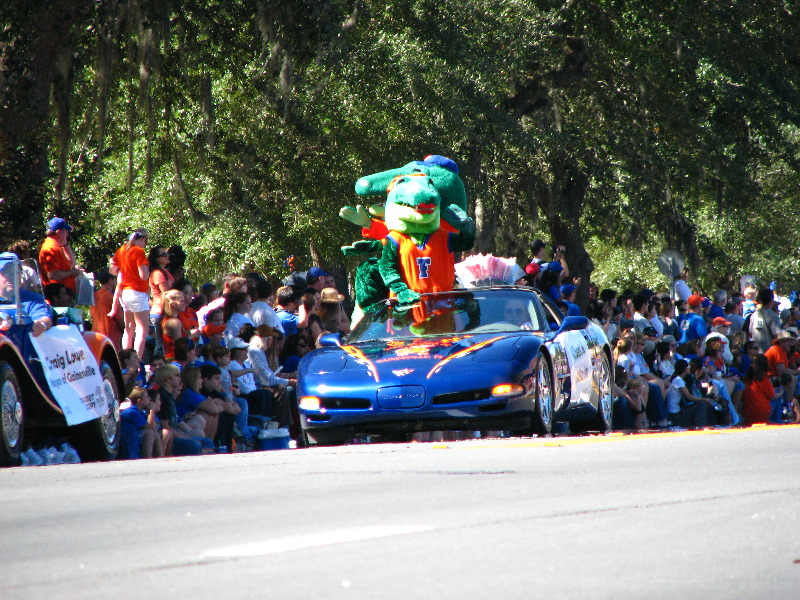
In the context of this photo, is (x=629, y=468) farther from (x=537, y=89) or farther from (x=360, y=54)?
(x=537, y=89)

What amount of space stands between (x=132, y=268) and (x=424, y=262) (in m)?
3.24

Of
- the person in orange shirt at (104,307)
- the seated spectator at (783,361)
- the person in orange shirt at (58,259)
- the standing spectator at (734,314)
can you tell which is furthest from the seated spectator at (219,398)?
the standing spectator at (734,314)

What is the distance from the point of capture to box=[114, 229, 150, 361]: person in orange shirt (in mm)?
15000

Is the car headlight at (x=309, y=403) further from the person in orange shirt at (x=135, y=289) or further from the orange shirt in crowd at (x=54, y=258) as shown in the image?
the person in orange shirt at (x=135, y=289)

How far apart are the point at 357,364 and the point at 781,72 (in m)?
14.0

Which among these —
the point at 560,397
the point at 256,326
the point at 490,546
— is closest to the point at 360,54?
the point at 256,326

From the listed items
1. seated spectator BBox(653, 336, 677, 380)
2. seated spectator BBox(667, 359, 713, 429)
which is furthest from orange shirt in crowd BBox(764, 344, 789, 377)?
seated spectator BBox(667, 359, 713, 429)

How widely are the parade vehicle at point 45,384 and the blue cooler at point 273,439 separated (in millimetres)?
2409

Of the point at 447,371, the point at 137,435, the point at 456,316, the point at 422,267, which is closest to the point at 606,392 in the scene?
the point at 422,267

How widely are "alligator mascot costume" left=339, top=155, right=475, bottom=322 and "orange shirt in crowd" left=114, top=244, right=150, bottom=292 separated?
219 centimetres

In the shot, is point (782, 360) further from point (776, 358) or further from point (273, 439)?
point (273, 439)

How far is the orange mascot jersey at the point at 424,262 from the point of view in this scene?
13672 millimetres

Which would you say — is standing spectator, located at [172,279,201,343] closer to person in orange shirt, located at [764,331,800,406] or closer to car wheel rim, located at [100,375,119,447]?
car wheel rim, located at [100,375,119,447]

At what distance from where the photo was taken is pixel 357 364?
445 inches
